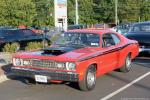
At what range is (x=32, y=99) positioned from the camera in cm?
829

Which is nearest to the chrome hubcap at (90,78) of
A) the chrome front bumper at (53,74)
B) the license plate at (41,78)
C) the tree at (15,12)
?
the chrome front bumper at (53,74)

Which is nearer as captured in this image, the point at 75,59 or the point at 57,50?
the point at 75,59

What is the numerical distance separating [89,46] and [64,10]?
606 inches

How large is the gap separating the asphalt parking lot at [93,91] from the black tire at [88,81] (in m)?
0.13

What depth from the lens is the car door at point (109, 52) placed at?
984 centimetres

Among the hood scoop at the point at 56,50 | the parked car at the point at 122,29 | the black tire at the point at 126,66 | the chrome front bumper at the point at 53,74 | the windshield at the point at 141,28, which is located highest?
the windshield at the point at 141,28

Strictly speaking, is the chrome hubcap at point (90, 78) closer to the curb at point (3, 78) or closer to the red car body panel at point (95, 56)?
the red car body panel at point (95, 56)

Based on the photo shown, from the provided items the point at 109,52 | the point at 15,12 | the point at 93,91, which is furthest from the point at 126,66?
the point at 15,12

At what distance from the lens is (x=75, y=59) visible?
Result: 8.56 meters

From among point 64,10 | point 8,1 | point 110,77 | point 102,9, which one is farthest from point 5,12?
point 110,77

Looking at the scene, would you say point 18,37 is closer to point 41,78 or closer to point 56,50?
point 56,50

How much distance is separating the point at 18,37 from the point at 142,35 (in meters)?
8.45

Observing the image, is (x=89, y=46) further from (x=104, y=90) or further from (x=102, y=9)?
(x=102, y=9)

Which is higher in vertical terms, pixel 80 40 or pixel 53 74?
pixel 80 40
